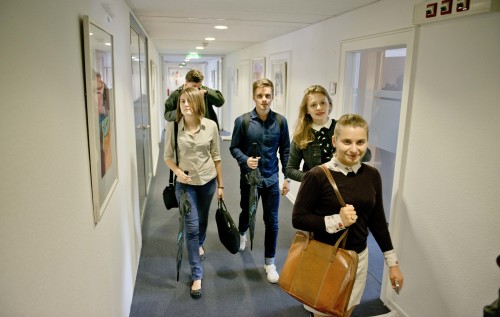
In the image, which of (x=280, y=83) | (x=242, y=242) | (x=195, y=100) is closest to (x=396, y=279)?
(x=195, y=100)

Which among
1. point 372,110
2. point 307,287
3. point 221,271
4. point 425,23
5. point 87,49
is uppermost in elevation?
point 425,23

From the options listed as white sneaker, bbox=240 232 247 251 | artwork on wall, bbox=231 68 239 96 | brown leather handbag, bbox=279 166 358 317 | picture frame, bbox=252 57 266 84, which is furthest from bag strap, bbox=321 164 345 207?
artwork on wall, bbox=231 68 239 96

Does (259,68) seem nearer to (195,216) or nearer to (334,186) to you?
(195,216)

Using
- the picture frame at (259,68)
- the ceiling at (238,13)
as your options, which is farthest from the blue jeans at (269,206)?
the picture frame at (259,68)

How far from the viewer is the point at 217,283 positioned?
286 centimetres

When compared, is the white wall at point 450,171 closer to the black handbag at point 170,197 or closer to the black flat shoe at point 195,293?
the black flat shoe at point 195,293

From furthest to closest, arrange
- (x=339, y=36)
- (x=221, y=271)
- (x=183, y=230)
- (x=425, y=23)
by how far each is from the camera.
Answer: (x=339, y=36) → (x=221, y=271) → (x=183, y=230) → (x=425, y=23)

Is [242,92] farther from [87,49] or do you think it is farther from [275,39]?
[87,49]

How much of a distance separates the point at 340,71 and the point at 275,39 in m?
2.35

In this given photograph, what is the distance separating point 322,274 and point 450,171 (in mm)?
920

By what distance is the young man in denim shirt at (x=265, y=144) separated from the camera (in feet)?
8.86

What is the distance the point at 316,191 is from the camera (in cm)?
166

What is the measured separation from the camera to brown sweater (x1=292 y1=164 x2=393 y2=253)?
1.65m

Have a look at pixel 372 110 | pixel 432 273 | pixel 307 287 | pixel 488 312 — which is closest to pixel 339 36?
pixel 372 110
